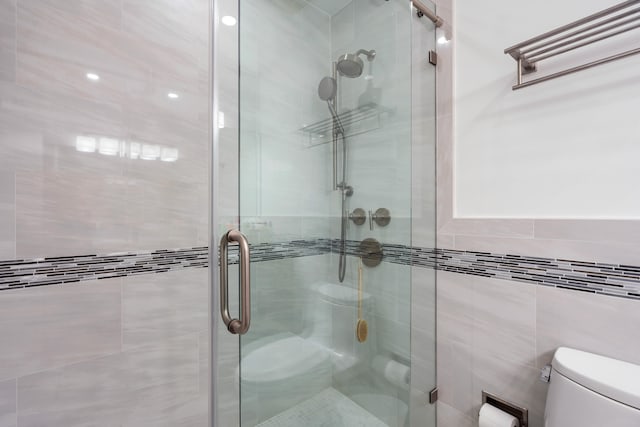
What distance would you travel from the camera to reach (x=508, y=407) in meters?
1.05

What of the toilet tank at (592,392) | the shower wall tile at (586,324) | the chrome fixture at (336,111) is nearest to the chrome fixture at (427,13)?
the chrome fixture at (336,111)

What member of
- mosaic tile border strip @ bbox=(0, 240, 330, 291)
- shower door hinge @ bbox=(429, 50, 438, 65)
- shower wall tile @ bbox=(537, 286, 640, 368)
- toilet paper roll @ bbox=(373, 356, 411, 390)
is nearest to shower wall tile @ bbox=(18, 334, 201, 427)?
mosaic tile border strip @ bbox=(0, 240, 330, 291)

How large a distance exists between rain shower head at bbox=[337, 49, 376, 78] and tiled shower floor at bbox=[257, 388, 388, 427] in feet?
3.88

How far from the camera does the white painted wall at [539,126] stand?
86cm

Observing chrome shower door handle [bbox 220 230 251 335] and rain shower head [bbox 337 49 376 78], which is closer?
chrome shower door handle [bbox 220 230 251 335]

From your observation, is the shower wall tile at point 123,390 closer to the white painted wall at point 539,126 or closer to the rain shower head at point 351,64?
the rain shower head at point 351,64

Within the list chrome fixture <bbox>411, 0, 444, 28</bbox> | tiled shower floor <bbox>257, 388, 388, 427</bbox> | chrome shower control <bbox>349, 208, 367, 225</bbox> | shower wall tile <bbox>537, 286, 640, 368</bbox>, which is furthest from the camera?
chrome fixture <bbox>411, 0, 444, 28</bbox>

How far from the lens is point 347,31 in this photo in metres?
1.02

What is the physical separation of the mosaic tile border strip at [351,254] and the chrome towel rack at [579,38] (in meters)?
0.62

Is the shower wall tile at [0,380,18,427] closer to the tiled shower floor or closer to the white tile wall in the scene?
the white tile wall

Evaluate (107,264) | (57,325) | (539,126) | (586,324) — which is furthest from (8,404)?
(539,126)

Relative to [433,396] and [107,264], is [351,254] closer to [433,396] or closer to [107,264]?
[433,396]

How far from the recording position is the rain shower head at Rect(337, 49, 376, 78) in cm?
101

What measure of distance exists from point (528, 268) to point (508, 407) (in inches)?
21.3
